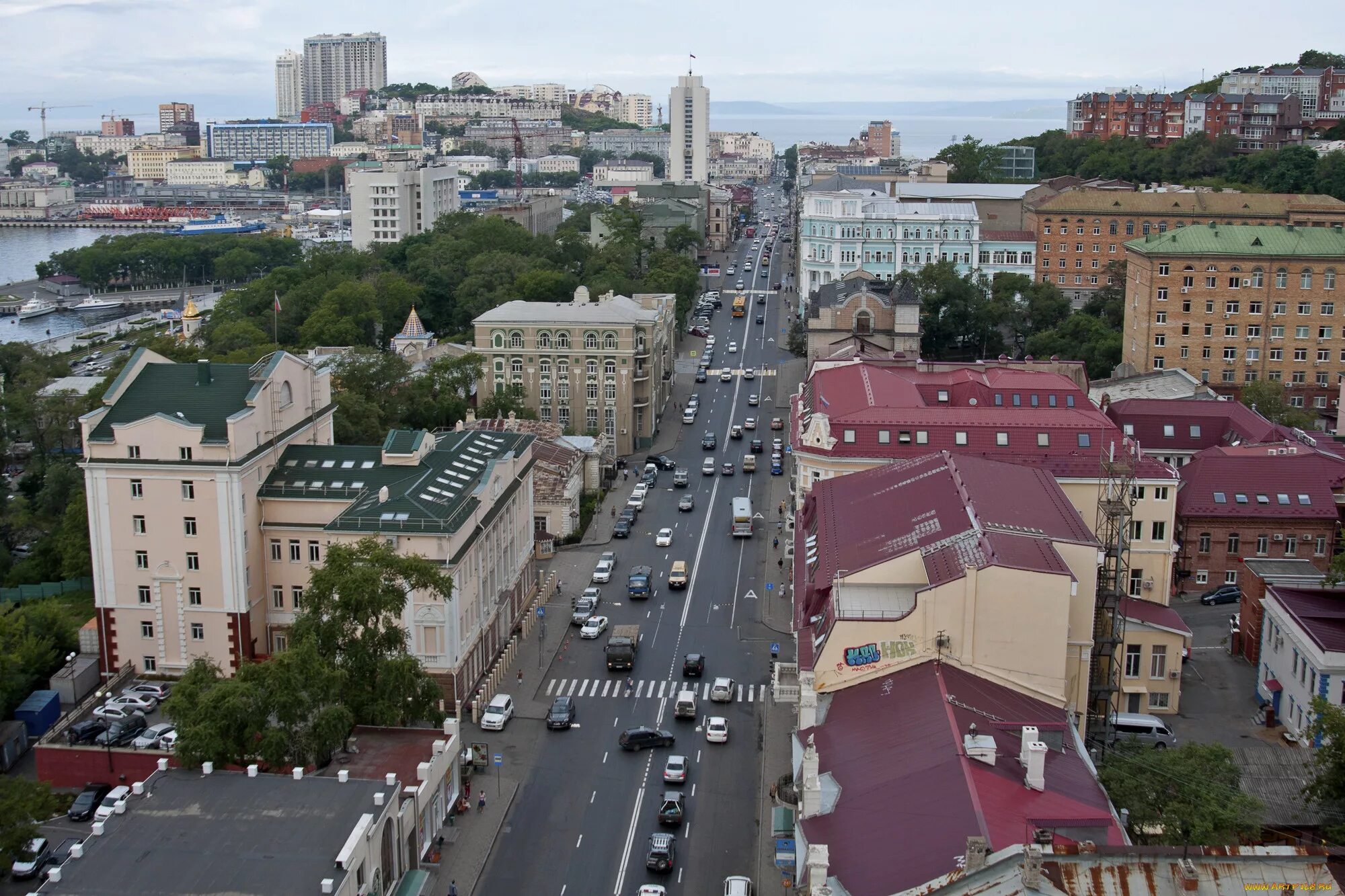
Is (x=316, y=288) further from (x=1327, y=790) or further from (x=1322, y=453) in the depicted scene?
(x=1327, y=790)

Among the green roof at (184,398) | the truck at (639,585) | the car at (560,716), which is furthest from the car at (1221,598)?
the green roof at (184,398)

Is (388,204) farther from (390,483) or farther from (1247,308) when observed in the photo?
(390,483)

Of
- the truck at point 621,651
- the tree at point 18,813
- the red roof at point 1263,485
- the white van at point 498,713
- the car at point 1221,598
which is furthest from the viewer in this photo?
the red roof at point 1263,485

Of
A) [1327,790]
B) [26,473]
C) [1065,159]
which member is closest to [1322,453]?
[1327,790]

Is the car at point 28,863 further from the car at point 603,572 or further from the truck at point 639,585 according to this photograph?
the car at point 603,572

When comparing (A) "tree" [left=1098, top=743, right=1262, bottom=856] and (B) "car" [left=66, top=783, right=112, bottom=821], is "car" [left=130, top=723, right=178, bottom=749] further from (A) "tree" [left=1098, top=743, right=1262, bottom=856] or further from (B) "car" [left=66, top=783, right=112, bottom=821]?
(A) "tree" [left=1098, top=743, right=1262, bottom=856]

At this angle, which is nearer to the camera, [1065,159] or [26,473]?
[26,473]
